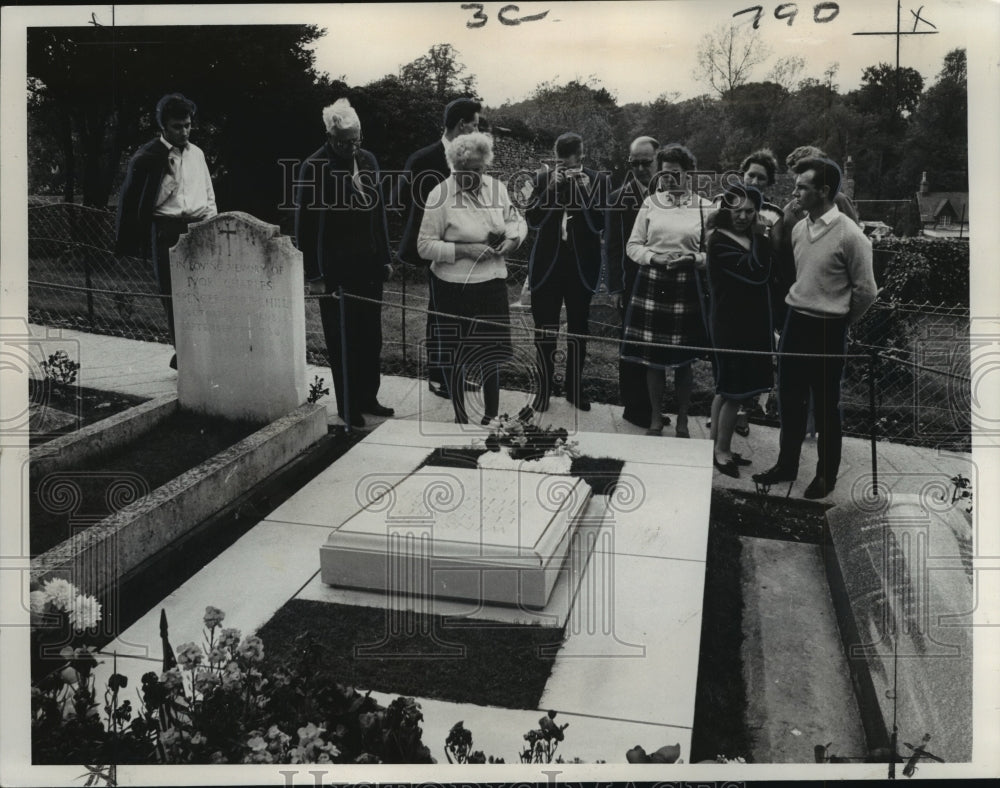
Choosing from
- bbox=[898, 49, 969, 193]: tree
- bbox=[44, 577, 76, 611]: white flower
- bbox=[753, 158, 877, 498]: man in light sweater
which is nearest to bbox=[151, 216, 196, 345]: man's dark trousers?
bbox=[44, 577, 76, 611]: white flower

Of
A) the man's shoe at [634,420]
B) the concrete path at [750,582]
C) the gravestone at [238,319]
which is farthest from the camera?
the gravestone at [238,319]

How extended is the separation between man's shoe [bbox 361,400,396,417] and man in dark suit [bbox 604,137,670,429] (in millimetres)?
1199

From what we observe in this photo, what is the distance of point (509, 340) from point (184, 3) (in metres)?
2.18

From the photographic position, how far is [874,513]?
442 cm

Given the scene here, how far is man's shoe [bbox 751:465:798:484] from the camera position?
465cm

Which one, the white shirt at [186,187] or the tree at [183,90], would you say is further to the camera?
the white shirt at [186,187]

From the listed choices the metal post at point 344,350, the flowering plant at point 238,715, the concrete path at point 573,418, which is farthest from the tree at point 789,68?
the flowering plant at point 238,715

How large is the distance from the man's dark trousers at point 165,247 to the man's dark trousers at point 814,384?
312 cm

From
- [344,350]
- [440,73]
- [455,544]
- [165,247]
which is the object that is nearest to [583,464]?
[455,544]

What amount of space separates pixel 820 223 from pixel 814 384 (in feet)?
2.44

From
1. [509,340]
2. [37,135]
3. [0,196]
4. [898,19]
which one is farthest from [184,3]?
[898,19]

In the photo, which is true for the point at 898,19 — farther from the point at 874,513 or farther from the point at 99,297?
the point at 99,297

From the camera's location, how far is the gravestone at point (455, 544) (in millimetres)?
4129

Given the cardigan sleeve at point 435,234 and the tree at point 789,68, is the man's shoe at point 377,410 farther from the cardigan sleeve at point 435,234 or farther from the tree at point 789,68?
the tree at point 789,68
